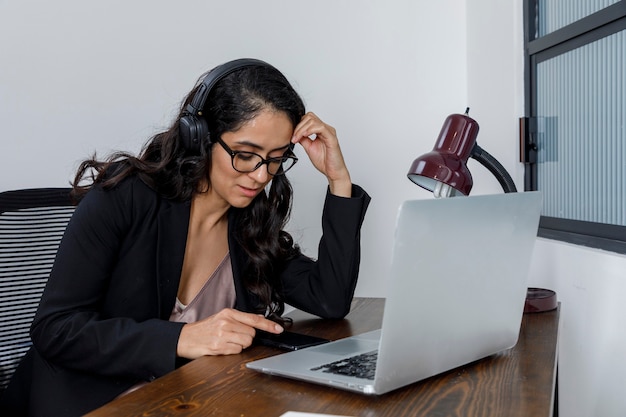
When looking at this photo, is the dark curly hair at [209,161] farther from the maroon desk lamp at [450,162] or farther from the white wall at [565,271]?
the white wall at [565,271]

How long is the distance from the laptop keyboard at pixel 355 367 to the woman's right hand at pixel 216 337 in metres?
0.21

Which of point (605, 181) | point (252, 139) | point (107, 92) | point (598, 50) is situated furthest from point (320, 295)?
point (107, 92)

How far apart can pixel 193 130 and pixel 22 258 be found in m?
0.45

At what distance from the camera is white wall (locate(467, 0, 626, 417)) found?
4.69ft

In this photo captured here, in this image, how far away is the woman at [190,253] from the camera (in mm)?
1171

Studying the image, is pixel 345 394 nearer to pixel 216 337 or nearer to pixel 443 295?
pixel 443 295

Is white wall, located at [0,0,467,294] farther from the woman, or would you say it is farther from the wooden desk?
the wooden desk

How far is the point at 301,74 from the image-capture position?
236 cm

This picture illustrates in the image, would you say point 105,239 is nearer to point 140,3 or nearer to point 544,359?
point 544,359

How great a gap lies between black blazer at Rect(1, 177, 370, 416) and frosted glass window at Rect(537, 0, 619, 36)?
69cm

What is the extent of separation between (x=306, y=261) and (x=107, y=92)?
0.97 m

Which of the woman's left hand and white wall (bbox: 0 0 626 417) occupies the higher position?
white wall (bbox: 0 0 626 417)

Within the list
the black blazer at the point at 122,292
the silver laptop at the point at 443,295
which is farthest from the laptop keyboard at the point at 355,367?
the black blazer at the point at 122,292

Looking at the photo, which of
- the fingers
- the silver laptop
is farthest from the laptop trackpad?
the fingers
